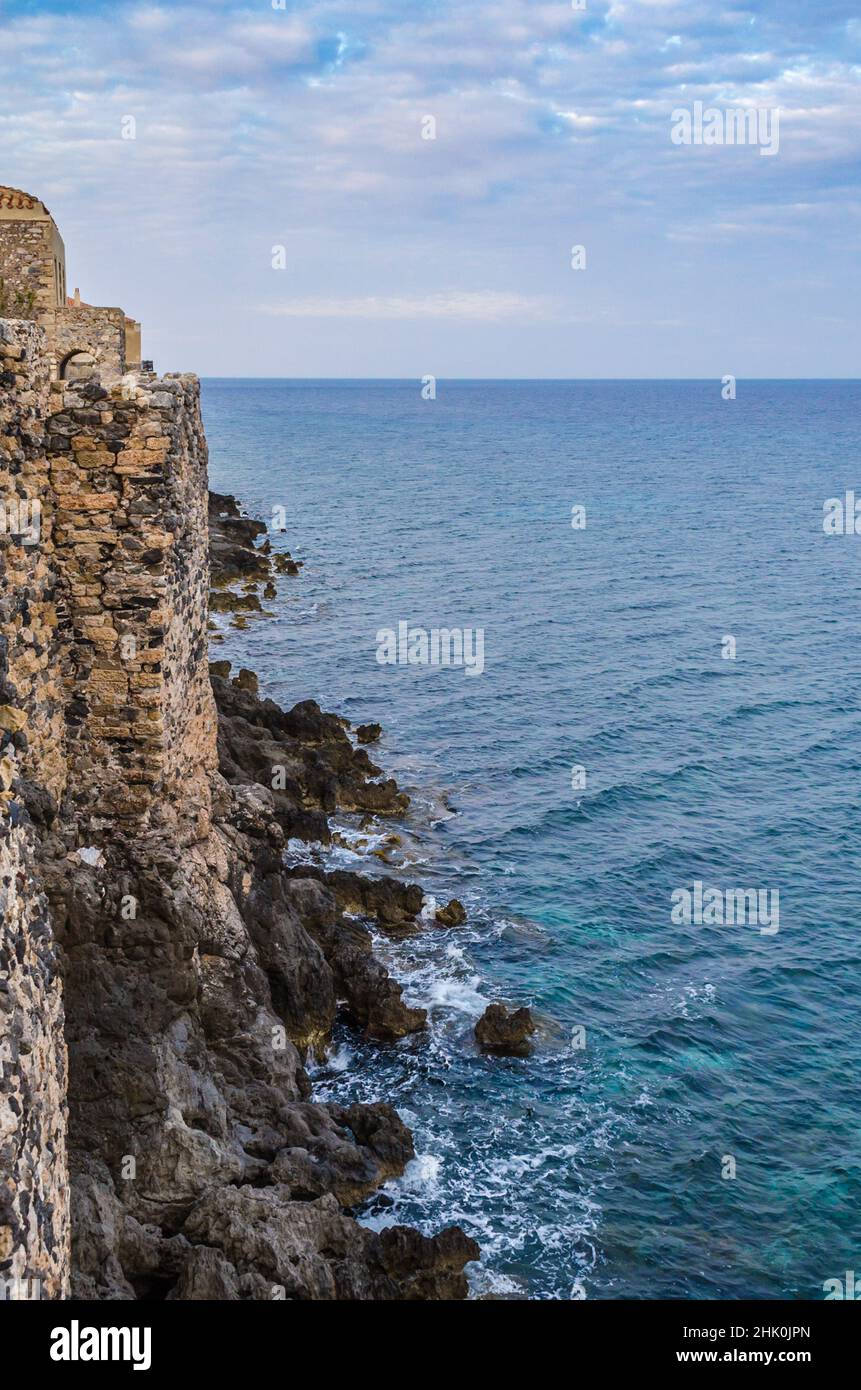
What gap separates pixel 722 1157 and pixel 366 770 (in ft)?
72.1

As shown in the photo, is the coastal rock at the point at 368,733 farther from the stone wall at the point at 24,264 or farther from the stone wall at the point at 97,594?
the stone wall at the point at 97,594

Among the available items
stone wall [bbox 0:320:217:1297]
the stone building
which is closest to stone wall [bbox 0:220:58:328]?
the stone building

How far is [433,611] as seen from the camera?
73.6 metres

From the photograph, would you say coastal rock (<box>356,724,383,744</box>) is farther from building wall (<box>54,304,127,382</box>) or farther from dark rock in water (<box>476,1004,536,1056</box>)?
dark rock in water (<box>476,1004,536,1056</box>)

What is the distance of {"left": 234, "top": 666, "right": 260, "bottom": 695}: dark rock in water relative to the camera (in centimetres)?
5156

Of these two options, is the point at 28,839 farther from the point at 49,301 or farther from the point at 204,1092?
the point at 49,301

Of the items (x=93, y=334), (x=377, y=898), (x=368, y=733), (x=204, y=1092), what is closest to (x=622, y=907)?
(x=377, y=898)

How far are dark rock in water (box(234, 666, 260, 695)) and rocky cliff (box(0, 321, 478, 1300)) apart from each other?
30.4 m

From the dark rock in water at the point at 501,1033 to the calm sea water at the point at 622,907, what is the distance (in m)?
0.44

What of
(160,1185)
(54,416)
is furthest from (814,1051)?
(54,416)

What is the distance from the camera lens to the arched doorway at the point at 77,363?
118ft

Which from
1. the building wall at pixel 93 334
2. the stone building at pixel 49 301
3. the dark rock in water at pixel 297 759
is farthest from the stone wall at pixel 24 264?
the dark rock in water at pixel 297 759
